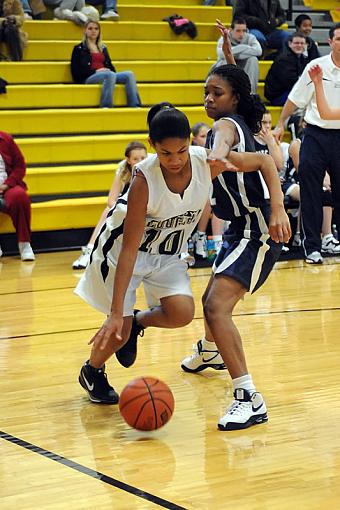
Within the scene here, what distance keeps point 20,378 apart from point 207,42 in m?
8.94

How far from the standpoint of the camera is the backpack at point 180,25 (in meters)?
13.2

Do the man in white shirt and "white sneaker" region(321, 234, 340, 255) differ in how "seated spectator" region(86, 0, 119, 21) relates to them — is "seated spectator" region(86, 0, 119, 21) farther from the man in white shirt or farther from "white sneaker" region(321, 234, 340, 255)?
"white sneaker" region(321, 234, 340, 255)


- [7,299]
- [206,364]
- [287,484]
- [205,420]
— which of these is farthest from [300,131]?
[287,484]

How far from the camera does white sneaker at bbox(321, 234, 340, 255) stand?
9664 millimetres

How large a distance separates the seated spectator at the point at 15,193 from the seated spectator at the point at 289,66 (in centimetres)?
393

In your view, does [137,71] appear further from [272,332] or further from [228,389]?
→ [228,389]

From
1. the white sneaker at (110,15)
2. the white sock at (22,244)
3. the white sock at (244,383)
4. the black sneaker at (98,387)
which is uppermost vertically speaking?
the white sock at (244,383)

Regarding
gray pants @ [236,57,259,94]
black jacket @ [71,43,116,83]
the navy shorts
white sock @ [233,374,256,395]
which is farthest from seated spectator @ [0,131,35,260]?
white sock @ [233,374,256,395]

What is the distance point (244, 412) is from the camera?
4301 mm

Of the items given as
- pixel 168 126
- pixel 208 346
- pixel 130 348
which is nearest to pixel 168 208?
pixel 168 126

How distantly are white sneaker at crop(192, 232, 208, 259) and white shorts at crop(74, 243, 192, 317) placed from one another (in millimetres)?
4468

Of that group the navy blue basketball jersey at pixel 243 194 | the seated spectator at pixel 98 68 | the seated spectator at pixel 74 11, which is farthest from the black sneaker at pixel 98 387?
the seated spectator at pixel 74 11

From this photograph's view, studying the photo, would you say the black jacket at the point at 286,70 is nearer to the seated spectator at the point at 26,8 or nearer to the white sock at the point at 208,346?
the seated spectator at the point at 26,8

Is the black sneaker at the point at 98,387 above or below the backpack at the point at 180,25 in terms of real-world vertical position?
above
